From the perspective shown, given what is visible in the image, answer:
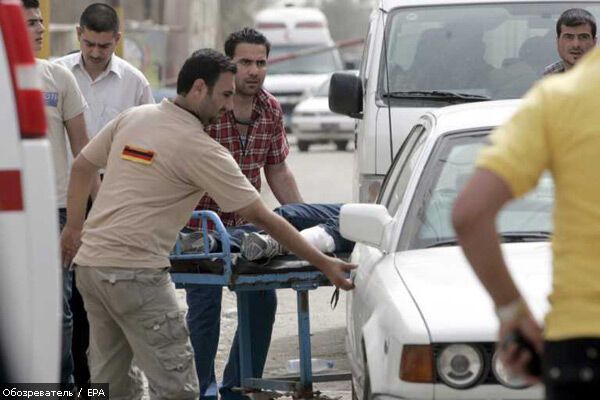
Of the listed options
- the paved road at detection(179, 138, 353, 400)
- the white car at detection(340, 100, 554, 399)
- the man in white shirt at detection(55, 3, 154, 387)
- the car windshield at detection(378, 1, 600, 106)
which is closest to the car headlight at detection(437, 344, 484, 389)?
the white car at detection(340, 100, 554, 399)

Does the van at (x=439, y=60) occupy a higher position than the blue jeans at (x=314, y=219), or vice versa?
the van at (x=439, y=60)

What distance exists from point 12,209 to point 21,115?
0.25 meters

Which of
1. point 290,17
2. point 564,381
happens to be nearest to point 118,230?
point 564,381

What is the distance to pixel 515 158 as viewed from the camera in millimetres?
3494

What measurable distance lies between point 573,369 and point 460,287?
1762mm

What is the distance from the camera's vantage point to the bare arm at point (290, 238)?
6.00 m

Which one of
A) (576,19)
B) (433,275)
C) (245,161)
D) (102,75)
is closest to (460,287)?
(433,275)

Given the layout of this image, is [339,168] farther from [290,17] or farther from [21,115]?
[21,115]

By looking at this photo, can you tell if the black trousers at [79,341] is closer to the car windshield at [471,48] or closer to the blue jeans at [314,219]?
the blue jeans at [314,219]

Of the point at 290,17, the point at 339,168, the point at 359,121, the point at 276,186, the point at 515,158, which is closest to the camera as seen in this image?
the point at 515,158

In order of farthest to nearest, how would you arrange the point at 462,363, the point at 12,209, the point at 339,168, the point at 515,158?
1. the point at 339,168
2. the point at 462,363
3. the point at 12,209
4. the point at 515,158

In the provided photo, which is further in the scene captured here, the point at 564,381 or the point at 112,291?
the point at 112,291

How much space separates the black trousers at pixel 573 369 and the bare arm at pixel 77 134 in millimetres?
3853

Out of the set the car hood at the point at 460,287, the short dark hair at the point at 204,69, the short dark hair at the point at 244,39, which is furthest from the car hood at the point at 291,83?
the car hood at the point at 460,287
